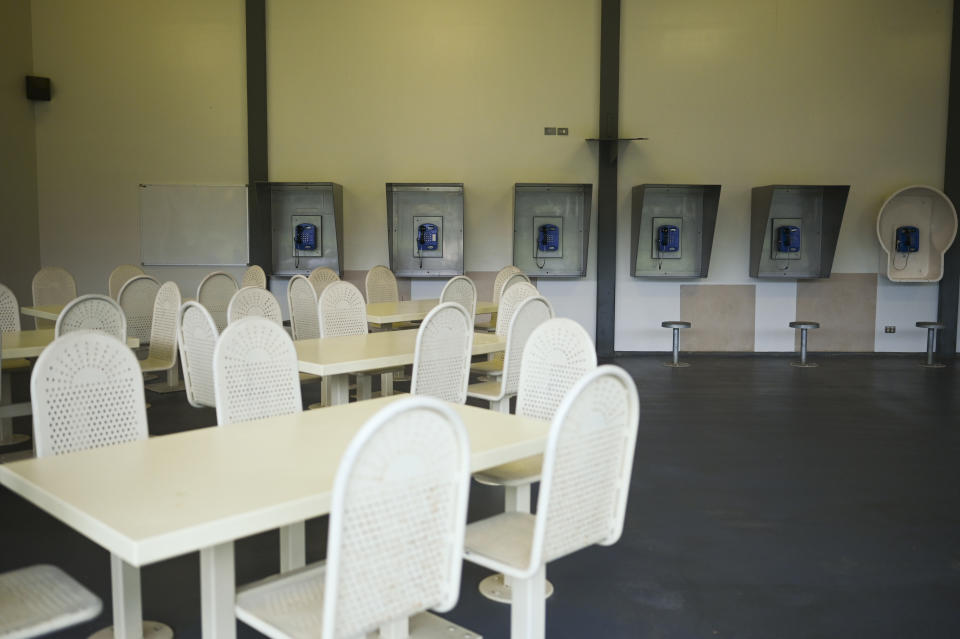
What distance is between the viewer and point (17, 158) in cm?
919

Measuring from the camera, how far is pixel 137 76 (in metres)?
9.48

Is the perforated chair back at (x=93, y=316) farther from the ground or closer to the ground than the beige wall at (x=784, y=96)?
closer to the ground

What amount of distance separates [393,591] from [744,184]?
28.1 feet

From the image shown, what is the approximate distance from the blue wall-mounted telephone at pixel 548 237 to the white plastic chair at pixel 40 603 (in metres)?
7.67

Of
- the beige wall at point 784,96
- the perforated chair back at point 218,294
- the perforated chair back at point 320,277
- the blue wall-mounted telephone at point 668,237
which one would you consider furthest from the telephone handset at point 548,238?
the perforated chair back at point 218,294

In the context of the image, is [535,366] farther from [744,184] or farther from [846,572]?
[744,184]

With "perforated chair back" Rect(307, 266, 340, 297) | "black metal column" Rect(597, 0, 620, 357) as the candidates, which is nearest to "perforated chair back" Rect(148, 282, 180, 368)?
"perforated chair back" Rect(307, 266, 340, 297)

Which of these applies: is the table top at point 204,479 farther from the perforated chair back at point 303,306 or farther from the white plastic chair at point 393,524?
the perforated chair back at point 303,306

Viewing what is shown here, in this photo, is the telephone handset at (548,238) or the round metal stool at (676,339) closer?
the round metal stool at (676,339)

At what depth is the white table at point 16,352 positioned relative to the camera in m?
4.53

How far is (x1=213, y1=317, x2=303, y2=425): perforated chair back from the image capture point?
9.95ft

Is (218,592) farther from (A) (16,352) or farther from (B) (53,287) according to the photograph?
(B) (53,287)

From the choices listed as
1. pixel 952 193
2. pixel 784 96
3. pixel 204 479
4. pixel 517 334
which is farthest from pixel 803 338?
pixel 204 479

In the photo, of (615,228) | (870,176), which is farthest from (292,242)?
(870,176)
